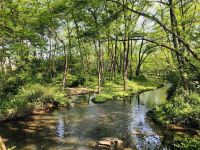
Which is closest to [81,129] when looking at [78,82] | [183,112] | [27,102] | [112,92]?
[27,102]

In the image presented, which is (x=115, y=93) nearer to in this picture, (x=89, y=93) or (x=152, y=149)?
(x=89, y=93)

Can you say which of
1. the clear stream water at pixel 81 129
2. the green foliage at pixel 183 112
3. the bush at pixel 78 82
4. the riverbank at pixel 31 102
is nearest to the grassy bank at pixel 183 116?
the green foliage at pixel 183 112

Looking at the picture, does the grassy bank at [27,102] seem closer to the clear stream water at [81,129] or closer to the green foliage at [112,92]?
the clear stream water at [81,129]

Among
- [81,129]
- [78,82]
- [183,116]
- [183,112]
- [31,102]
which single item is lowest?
[81,129]

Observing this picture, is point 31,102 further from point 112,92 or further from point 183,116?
point 112,92

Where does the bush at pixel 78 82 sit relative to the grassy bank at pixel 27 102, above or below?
above

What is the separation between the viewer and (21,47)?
1182 inches

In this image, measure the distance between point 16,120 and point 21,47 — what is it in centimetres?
902

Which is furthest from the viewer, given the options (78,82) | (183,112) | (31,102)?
(78,82)

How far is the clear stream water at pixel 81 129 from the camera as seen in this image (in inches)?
722

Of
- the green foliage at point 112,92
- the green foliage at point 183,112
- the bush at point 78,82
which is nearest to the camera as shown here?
the green foliage at point 183,112

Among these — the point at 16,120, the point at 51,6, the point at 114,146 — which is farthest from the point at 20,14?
the point at 114,146

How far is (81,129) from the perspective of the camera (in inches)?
869

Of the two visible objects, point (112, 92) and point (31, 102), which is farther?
point (112, 92)
